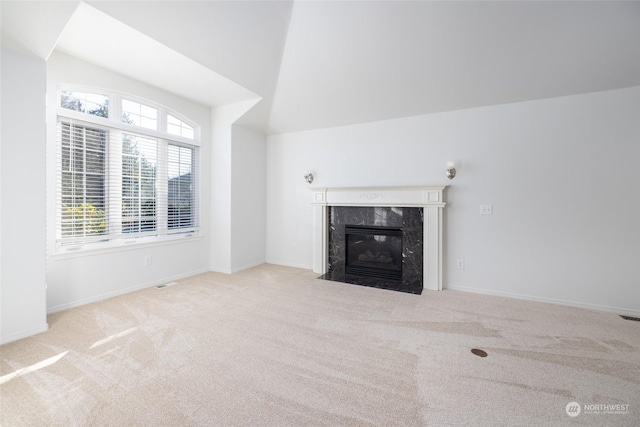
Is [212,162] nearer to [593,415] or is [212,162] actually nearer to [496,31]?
[496,31]

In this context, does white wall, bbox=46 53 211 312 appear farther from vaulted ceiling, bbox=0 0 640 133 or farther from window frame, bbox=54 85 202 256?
vaulted ceiling, bbox=0 0 640 133

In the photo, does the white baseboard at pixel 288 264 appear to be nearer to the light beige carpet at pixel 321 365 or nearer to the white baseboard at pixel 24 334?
the light beige carpet at pixel 321 365

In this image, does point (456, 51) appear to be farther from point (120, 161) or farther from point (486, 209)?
point (120, 161)

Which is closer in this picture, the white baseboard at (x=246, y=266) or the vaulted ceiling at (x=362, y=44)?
the vaulted ceiling at (x=362, y=44)

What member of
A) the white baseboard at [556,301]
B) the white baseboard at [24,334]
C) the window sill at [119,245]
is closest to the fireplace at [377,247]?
the white baseboard at [556,301]

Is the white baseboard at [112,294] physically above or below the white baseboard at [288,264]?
below

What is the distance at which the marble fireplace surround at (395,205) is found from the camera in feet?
12.3

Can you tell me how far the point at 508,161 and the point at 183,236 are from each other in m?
4.81

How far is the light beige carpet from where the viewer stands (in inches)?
61.2

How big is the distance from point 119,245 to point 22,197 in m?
1.19

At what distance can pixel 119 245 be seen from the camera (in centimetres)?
341
